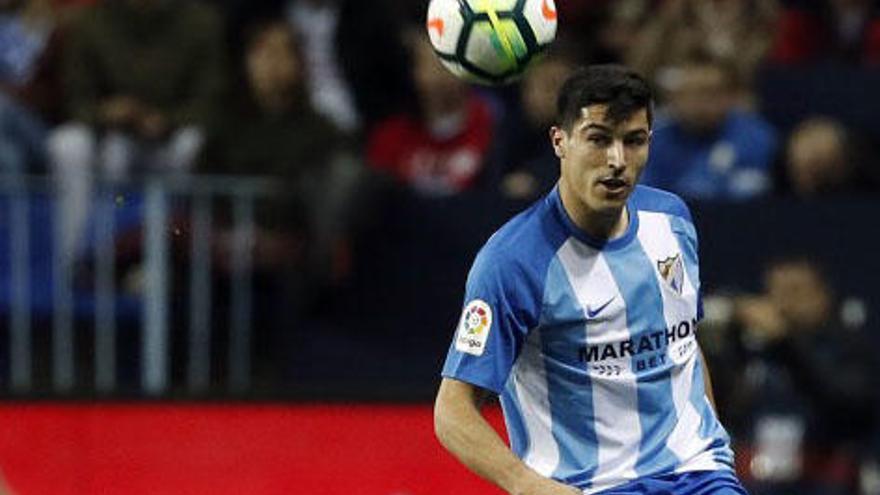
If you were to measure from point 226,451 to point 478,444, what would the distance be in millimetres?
4821

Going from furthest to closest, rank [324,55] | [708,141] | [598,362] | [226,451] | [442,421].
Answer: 1. [324,55]
2. [226,451]
3. [708,141]
4. [598,362]
5. [442,421]

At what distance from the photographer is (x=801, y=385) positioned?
11875 millimetres

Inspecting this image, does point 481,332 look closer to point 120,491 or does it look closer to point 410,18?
point 120,491

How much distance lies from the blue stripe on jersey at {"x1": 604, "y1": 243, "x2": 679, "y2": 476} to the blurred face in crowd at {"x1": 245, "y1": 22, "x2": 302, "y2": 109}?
4463 millimetres

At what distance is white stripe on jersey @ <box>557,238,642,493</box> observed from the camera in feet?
26.1

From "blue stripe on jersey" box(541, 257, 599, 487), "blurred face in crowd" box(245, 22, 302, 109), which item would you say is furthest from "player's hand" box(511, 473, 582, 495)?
"blurred face in crowd" box(245, 22, 302, 109)

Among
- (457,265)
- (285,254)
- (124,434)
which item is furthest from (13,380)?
(457,265)

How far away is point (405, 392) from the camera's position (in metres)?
12.2

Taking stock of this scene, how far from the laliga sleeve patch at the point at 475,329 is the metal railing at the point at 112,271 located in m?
4.45

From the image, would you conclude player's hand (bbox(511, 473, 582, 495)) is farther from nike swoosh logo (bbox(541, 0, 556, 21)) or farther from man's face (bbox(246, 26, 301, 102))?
man's face (bbox(246, 26, 301, 102))

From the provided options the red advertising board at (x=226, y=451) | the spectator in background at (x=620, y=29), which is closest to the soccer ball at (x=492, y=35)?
the red advertising board at (x=226, y=451)

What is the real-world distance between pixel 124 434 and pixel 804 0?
13.7ft

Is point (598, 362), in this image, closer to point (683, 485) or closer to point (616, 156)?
point (683, 485)

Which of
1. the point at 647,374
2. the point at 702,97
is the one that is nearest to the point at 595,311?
the point at 647,374
